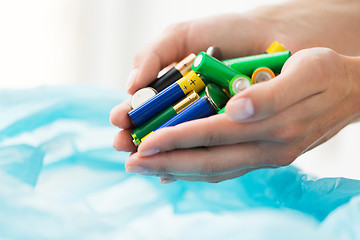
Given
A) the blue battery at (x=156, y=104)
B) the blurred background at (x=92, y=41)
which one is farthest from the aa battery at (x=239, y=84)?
the blurred background at (x=92, y=41)

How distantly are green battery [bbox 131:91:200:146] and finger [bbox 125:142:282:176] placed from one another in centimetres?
9

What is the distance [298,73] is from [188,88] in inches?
9.3

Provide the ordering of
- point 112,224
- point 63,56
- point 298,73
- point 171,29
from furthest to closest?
point 63,56, point 171,29, point 112,224, point 298,73

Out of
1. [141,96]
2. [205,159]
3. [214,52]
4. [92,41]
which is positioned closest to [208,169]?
[205,159]

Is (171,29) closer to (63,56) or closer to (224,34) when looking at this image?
(224,34)

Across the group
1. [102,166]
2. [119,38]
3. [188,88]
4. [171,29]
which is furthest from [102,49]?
[188,88]

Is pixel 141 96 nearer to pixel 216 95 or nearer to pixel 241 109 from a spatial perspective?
pixel 216 95

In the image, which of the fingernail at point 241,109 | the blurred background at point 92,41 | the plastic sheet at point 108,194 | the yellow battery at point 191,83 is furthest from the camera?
the blurred background at point 92,41

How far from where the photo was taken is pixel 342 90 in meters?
0.72

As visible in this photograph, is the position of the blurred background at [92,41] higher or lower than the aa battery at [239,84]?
higher

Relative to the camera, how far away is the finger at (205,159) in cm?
69

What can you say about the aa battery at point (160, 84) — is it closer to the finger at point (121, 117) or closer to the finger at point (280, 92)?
the finger at point (121, 117)

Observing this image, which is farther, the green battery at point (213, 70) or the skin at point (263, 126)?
the green battery at point (213, 70)

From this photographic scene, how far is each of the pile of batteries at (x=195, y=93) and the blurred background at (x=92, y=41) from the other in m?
0.78
